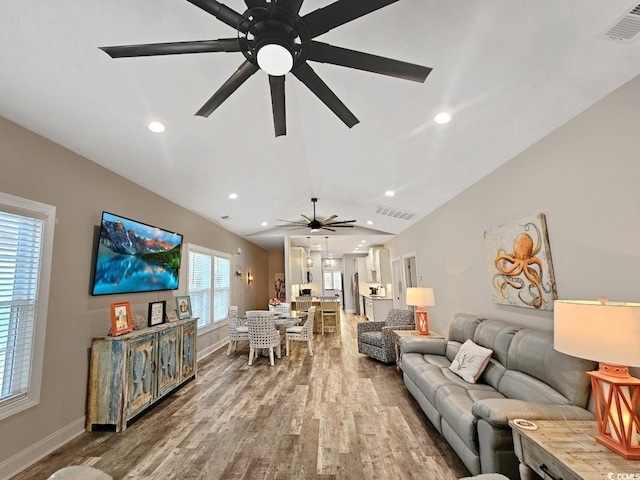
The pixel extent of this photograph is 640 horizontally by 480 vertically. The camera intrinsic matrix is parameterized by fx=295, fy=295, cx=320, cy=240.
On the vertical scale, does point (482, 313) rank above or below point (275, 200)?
below

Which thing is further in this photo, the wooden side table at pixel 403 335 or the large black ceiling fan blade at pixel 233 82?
the wooden side table at pixel 403 335

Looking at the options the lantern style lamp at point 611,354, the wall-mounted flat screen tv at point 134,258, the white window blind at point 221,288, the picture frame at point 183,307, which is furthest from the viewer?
the white window blind at point 221,288

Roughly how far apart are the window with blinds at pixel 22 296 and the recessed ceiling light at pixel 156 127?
3.88ft

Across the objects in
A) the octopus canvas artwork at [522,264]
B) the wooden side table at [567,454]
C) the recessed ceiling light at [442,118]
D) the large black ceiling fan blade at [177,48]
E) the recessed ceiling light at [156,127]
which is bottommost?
the wooden side table at [567,454]

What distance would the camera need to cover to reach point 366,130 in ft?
10.5

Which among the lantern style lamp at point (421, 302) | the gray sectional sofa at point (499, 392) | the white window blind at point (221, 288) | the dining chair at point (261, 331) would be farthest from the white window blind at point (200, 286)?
the gray sectional sofa at point (499, 392)

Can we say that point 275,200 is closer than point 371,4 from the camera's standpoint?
No

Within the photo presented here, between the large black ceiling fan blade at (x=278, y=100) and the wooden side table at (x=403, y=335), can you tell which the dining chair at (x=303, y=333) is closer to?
the wooden side table at (x=403, y=335)

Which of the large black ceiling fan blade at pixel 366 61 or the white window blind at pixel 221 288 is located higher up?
the large black ceiling fan blade at pixel 366 61

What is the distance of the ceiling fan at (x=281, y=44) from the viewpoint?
1.23 metres

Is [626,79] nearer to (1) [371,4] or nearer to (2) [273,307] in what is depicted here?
(1) [371,4]

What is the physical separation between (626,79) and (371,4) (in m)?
1.93

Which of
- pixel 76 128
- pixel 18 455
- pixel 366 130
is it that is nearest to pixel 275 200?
pixel 366 130

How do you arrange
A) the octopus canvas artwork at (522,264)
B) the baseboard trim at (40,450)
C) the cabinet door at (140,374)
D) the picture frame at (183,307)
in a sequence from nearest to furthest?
the baseboard trim at (40,450)
the octopus canvas artwork at (522,264)
the cabinet door at (140,374)
the picture frame at (183,307)
